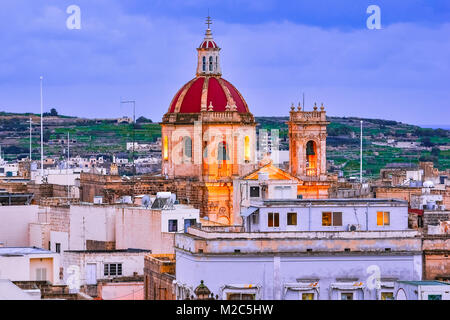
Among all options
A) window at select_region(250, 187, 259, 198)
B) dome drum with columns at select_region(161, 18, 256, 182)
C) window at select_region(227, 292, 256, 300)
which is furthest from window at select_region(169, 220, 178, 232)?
dome drum with columns at select_region(161, 18, 256, 182)

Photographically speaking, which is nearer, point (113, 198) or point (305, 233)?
point (305, 233)

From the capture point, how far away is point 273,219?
137 ft

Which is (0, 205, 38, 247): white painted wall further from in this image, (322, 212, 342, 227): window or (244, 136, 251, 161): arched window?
(322, 212, 342, 227): window

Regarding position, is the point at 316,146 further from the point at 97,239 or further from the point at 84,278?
the point at 84,278

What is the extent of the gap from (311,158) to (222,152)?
3817mm

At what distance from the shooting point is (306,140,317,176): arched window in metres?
74.1

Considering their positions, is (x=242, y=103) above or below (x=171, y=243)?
above

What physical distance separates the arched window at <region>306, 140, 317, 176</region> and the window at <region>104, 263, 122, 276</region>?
2716 cm

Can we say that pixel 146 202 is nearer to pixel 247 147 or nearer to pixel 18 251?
pixel 18 251

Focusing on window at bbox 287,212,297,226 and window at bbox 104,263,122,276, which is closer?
window at bbox 287,212,297,226

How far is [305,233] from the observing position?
38906mm
